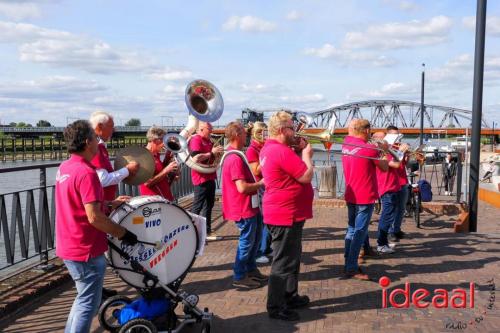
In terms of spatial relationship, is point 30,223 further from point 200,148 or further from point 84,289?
point 84,289

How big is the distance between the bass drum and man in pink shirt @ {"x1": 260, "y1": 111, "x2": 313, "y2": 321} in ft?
2.62

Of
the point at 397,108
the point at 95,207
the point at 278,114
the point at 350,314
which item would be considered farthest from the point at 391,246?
the point at 397,108

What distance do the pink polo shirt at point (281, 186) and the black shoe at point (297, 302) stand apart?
0.88m

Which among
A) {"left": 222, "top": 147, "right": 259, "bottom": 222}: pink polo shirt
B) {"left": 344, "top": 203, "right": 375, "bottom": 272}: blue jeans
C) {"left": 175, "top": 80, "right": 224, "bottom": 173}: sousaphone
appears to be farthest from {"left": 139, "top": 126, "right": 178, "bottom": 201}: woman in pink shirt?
{"left": 344, "top": 203, "right": 375, "bottom": 272}: blue jeans

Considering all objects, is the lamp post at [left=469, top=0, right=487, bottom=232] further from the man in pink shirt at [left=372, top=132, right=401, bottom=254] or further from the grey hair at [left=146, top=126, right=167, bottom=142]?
the grey hair at [left=146, top=126, right=167, bottom=142]

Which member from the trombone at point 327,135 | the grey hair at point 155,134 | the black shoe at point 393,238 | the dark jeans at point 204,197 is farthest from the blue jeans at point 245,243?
the black shoe at point 393,238

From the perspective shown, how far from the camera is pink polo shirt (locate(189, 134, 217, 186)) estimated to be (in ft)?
22.5

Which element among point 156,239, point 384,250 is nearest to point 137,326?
point 156,239

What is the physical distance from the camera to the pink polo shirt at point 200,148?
6.87 m

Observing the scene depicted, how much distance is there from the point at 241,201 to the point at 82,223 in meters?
2.20

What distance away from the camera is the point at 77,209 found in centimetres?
324

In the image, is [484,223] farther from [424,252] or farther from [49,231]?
[49,231]

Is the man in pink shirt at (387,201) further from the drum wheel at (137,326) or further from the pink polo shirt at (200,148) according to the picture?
the drum wheel at (137,326)

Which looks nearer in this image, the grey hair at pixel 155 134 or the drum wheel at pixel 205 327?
the drum wheel at pixel 205 327
